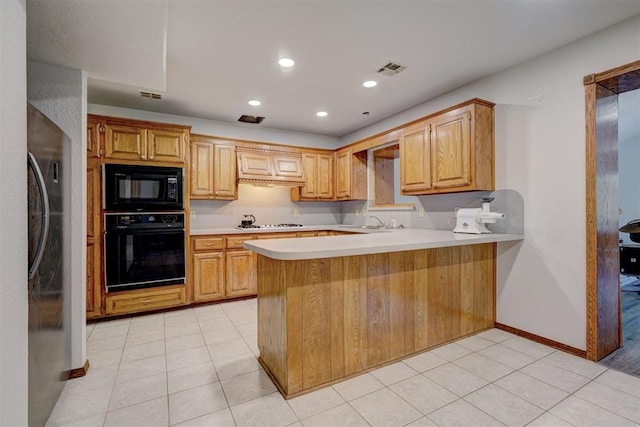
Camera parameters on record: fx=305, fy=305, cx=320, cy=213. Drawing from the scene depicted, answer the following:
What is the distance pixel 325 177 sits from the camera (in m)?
5.29

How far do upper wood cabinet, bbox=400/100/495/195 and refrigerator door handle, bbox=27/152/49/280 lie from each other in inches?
127

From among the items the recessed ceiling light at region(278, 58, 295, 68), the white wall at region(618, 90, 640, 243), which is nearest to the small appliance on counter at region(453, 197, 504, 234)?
the recessed ceiling light at region(278, 58, 295, 68)

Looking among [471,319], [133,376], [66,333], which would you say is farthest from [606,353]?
[66,333]

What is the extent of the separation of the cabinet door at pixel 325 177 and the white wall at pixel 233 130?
383mm

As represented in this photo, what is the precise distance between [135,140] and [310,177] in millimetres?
2561

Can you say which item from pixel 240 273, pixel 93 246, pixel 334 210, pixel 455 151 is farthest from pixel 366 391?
pixel 334 210

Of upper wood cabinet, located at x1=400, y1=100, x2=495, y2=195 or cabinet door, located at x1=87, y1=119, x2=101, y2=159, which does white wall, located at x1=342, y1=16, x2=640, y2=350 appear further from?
cabinet door, located at x1=87, y1=119, x2=101, y2=159

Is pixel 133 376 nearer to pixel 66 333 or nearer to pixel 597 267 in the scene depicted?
pixel 66 333

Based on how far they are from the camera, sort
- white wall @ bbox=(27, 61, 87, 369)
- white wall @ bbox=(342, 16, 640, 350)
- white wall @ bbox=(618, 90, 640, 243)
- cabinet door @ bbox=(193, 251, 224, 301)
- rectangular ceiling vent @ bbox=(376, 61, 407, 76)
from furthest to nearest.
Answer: white wall @ bbox=(618, 90, 640, 243)
cabinet door @ bbox=(193, 251, 224, 301)
rectangular ceiling vent @ bbox=(376, 61, 407, 76)
white wall @ bbox=(342, 16, 640, 350)
white wall @ bbox=(27, 61, 87, 369)

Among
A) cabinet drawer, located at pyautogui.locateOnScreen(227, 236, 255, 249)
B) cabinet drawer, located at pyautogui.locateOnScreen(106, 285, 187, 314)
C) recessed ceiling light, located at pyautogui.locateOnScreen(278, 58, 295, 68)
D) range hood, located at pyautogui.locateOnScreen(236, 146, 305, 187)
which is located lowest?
cabinet drawer, located at pyautogui.locateOnScreen(106, 285, 187, 314)

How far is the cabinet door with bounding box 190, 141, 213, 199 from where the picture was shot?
419 centimetres

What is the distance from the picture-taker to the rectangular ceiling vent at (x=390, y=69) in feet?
9.55

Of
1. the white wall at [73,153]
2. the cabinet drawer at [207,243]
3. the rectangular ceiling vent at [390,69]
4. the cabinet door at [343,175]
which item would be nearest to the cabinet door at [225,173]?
the cabinet drawer at [207,243]

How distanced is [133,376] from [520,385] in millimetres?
2746
